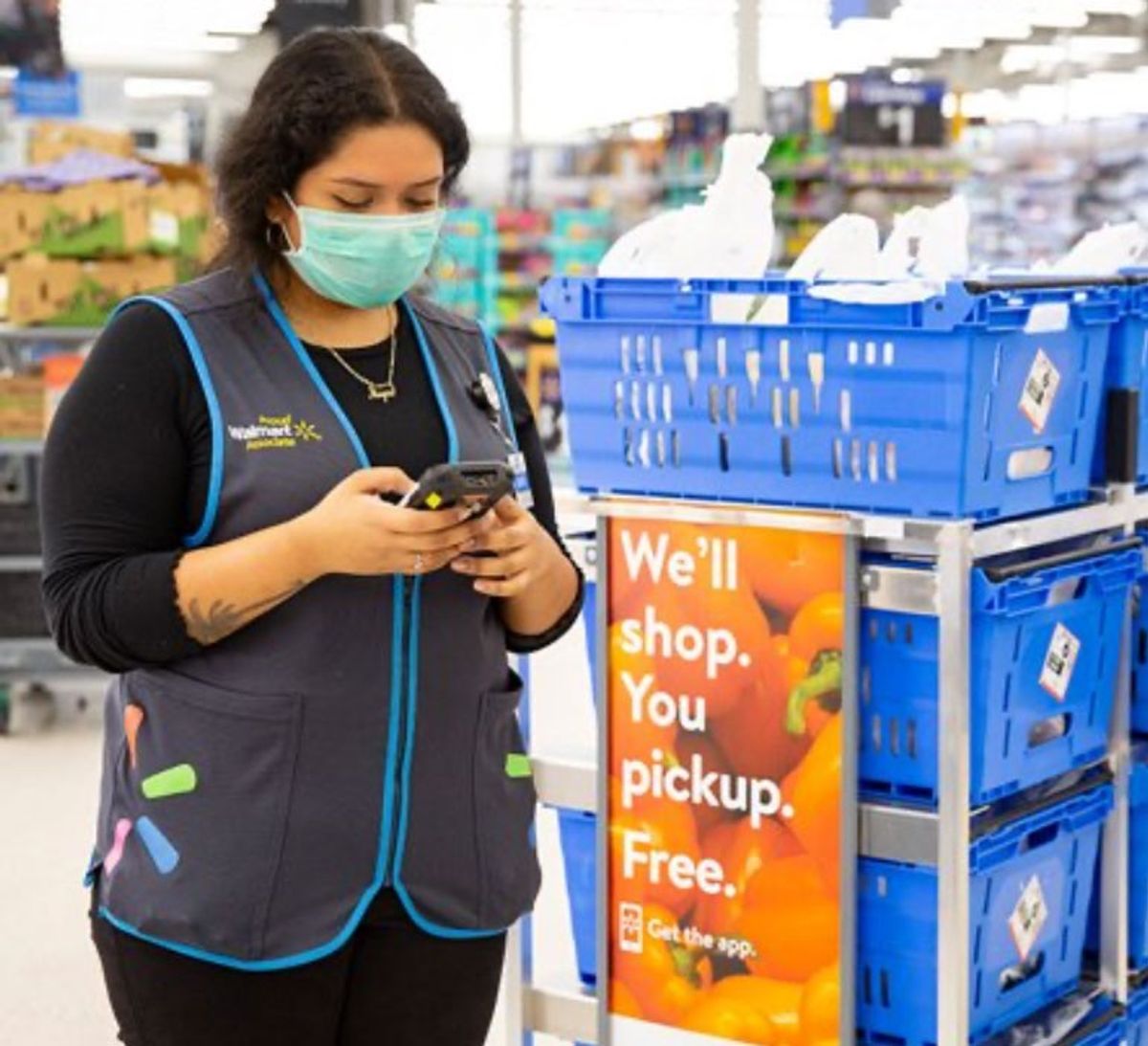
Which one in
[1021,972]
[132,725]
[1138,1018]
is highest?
[132,725]

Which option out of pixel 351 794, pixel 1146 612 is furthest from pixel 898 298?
pixel 351 794

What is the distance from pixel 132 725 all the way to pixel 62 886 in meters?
3.41

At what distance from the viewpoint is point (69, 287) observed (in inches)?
273

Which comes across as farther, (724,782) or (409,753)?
(724,782)

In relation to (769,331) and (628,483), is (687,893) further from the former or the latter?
(769,331)

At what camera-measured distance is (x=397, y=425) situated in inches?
75.3

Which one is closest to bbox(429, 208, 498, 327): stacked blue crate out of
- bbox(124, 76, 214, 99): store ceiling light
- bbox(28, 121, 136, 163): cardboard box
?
bbox(28, 121, 136, 163): cardboard box

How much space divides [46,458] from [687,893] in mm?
1435

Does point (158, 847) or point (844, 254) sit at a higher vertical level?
point (844, 254)

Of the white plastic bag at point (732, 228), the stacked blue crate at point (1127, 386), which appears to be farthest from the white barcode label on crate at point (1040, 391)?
the white plastic bag at point (732, 228)

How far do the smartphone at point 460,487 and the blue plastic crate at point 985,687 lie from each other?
3.56 feet

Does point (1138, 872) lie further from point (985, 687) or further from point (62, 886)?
point (62, 886)

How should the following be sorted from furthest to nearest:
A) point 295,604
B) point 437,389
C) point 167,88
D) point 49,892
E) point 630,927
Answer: point 167,88 < point 49,892 < point 630,927 < point 437,389 < point 295,604

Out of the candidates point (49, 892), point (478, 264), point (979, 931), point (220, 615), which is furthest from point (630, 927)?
point (478, 264)
